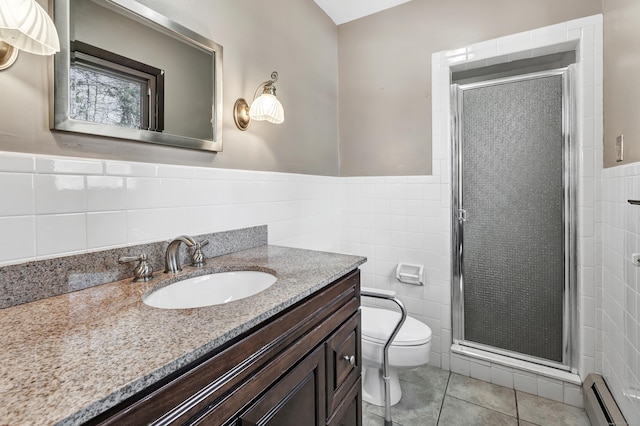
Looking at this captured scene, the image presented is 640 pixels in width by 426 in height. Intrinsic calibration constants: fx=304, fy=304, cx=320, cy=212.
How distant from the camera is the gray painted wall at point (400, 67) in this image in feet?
6.26

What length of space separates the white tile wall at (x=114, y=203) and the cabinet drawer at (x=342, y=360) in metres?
0.72

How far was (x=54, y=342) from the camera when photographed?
0.58 meters

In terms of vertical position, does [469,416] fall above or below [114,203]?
below

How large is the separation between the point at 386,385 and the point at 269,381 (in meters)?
1.01

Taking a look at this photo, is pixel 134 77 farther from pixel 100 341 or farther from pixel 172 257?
pixel 100 341

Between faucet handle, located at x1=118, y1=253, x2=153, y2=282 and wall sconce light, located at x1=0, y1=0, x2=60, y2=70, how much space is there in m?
0.61

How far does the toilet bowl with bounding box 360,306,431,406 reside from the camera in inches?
62.6

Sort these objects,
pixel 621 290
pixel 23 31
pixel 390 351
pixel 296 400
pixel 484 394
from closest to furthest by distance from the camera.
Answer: pixel 23 31, pixel 296 400, pixel 621 290, pixel 390 351, pixel 484 394

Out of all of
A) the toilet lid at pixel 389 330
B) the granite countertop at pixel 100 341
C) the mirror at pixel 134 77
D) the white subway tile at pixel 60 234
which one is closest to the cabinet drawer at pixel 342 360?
the granite countertop at pixel 100 341

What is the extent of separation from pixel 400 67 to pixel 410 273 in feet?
4.85

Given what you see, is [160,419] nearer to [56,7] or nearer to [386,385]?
[56,7]

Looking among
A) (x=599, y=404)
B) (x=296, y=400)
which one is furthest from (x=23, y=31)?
(x=599, y=404)

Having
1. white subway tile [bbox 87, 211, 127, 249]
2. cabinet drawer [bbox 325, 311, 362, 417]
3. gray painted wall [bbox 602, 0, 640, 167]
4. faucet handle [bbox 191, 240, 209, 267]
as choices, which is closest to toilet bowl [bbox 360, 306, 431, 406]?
cabinet drawer [bbox 325, 311, 362, 417]

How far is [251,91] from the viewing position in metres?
1.61
